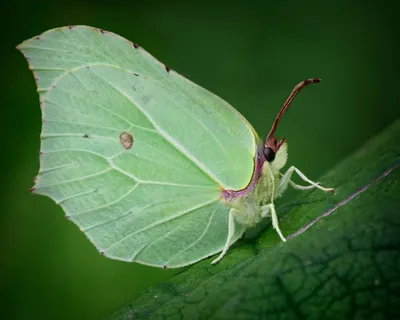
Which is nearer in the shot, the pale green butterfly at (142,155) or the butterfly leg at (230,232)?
the butterfly leg at (230,232)

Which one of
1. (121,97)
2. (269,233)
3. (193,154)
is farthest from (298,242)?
(121,97)

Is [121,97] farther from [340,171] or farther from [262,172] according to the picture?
[340,171]

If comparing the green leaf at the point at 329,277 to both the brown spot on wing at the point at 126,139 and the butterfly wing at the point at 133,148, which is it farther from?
the brown spot on wing at the point at 126,139

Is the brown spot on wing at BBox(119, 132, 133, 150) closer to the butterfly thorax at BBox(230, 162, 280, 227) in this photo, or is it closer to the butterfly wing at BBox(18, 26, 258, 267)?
the butterfly wing at BBox(18, 26, 258, 267)

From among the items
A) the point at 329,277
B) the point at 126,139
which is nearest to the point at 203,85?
the point at 126,139

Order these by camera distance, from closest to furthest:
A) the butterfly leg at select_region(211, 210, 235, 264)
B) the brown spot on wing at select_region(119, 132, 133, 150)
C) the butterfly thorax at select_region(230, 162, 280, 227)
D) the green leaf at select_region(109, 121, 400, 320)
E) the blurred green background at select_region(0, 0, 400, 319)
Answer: the green leaf at select_region(109, 121, 400, 320)
the butterfly leg at select_region(211, 210, 235, 264)
the butterfly thorax at select_region(230, 162, 280, 227)
the brown spot on wing at select_region(119, 132, 133, 150)
the blurred green background at select_region(0, 0, 400, 319)

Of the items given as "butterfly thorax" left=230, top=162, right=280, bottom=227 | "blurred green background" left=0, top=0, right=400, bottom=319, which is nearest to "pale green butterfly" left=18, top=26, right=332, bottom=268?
"butterfly thorax" left=230, top=162, right=280, bottom=227

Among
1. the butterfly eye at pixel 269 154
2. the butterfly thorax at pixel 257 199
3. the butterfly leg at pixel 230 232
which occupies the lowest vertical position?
the butterfly leg at pixel 230 232

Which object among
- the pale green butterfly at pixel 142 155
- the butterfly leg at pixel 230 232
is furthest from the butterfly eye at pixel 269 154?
the butterfly leg at pixel 230 232
